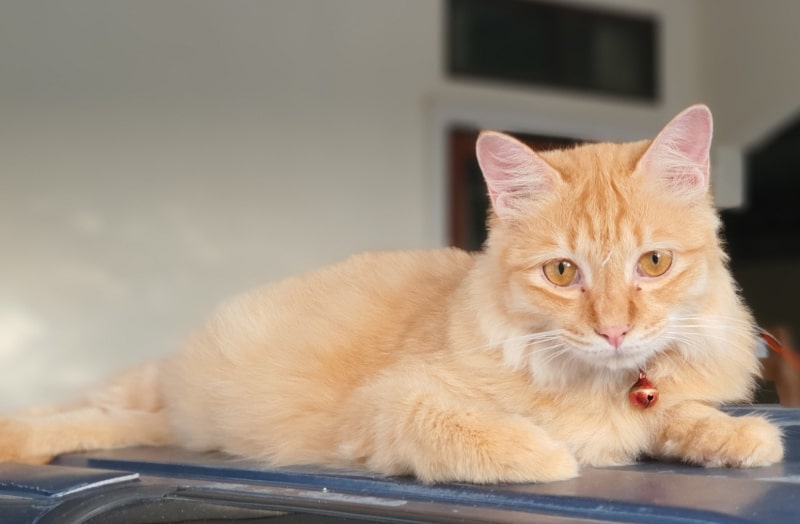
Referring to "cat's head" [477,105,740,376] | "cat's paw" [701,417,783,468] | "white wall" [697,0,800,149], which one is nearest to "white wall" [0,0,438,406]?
"white wall" [697,0,800,149]

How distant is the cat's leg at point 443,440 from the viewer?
1.25 m

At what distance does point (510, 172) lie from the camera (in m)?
1.48

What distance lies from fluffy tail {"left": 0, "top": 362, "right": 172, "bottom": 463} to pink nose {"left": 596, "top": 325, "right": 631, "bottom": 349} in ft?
3.01

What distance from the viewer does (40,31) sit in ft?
13.9

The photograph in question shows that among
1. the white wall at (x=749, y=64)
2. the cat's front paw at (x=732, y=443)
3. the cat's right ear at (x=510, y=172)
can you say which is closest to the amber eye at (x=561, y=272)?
the cat's right ear at (x=510, y=172)

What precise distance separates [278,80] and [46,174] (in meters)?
1.16

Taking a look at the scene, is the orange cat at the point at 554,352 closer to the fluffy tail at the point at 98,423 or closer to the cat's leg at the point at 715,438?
the cat's leg at the point at 715,438

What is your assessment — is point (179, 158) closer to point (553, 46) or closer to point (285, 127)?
point (285, 127)

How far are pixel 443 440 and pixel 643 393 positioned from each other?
→ 0.95 feet

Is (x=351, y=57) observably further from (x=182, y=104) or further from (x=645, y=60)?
(x=645, y=60)

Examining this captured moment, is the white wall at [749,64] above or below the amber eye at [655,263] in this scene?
above

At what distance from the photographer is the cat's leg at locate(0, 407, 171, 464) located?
174 cm

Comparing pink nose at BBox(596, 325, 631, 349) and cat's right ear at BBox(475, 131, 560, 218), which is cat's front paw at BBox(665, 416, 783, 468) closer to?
pink nose at BBox(596, 325, 631, 349)

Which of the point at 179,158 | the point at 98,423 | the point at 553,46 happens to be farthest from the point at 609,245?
the point at 553,46
